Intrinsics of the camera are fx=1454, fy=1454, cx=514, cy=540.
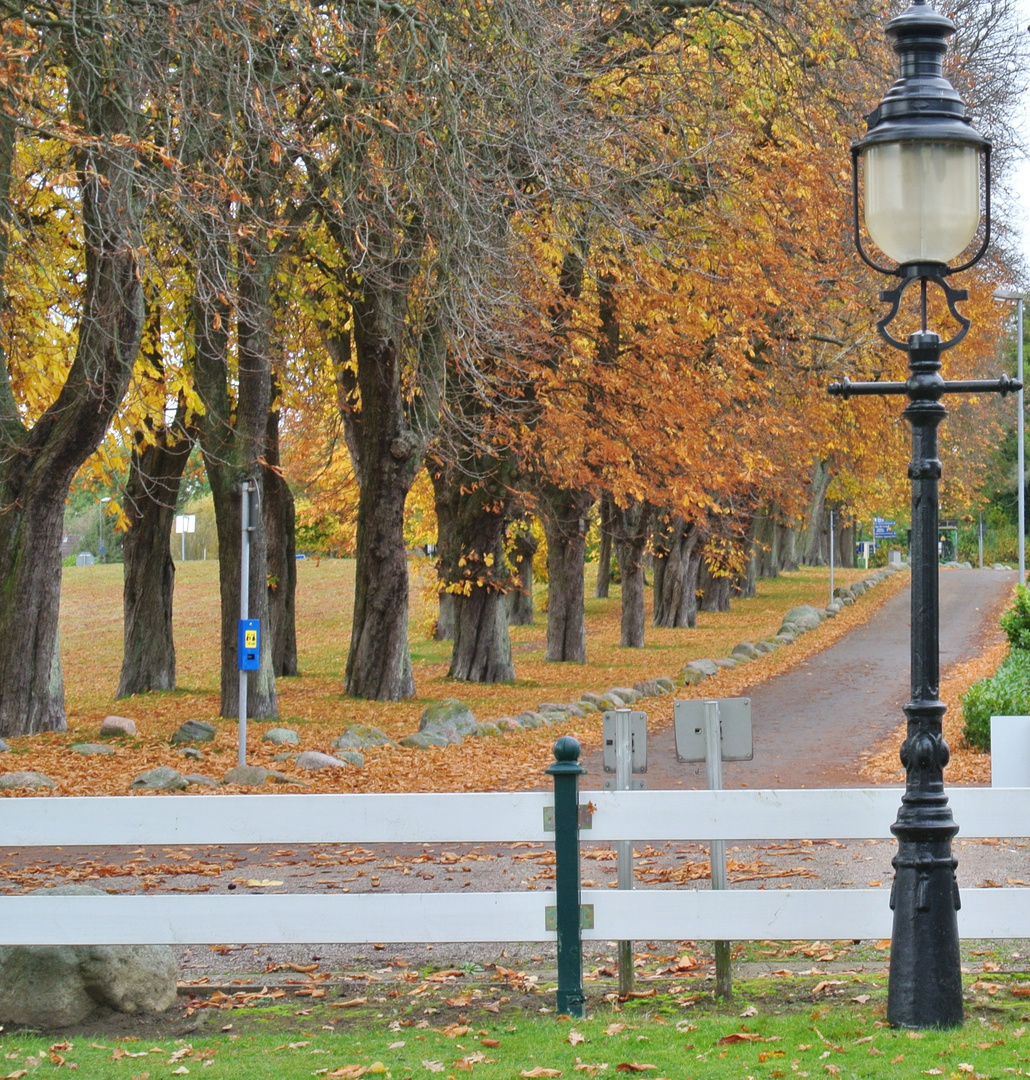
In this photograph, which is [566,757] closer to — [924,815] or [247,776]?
[924,815]

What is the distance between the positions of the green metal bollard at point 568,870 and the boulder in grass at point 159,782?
23.9ft

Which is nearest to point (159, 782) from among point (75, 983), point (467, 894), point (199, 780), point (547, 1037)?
point (199, 780)

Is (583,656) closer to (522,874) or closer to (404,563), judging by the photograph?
(404,563)

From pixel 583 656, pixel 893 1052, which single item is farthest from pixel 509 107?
pixel 583 656

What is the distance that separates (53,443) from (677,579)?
90.6 ft

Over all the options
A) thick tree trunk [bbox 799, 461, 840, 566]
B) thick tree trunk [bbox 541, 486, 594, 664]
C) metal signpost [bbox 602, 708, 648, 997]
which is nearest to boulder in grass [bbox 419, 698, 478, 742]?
metal signpost [bbox 602, 708, 648, 997]

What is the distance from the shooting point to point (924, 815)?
608cm

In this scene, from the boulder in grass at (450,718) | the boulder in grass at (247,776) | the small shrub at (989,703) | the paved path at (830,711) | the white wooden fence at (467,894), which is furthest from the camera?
the boulder in grass at (450,718)

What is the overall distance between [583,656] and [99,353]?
1661 cm

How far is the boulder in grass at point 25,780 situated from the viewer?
41.6 ft

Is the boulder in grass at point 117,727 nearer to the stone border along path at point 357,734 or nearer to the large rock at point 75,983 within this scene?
the stone border along path at point 357,734

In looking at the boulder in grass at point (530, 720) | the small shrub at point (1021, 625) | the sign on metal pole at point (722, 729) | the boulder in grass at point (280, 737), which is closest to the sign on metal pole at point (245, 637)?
the boulder in grass at point (280, 737)

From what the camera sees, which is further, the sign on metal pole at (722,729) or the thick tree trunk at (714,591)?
the thick tree trunk at (714,591)

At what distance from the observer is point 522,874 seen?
9.99 metres
